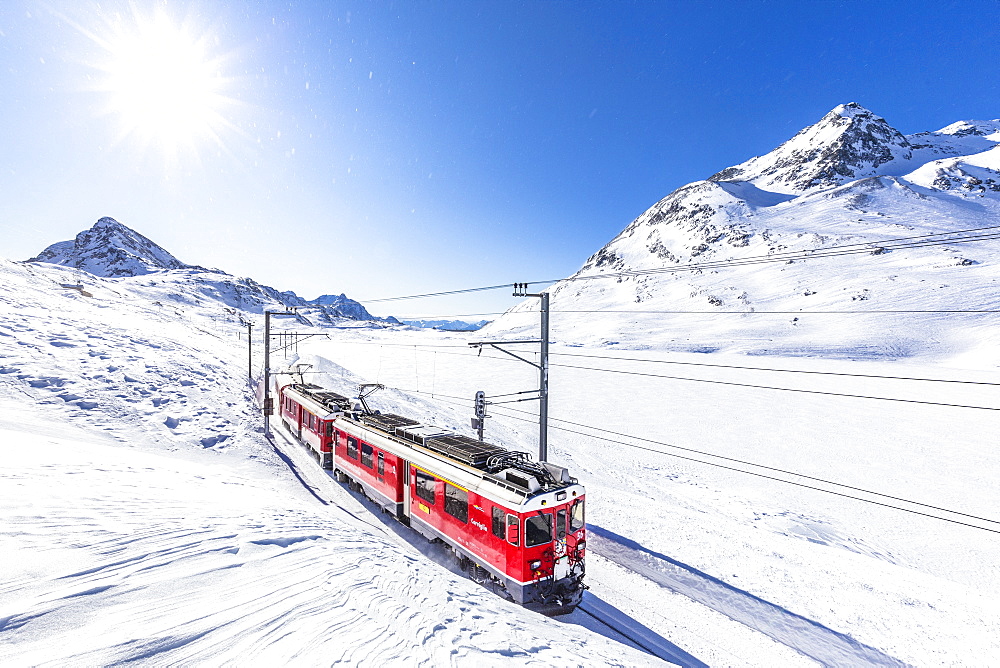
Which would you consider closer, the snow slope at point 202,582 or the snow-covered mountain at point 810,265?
the snow slope at point 202,582

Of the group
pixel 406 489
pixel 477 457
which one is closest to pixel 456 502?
pixel 477 457

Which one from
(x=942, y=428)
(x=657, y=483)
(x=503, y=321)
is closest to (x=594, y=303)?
(x=503, y=321)

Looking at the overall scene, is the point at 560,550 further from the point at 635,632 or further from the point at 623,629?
the point at 635,632

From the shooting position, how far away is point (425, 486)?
11.6 meters

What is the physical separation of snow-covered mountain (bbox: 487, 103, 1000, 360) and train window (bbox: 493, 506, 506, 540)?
98.4ft

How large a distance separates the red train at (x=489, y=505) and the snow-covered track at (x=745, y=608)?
294 centimetres

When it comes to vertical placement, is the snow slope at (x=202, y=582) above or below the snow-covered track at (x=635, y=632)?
above

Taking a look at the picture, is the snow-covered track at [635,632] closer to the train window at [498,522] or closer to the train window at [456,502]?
the train window at [498,522]

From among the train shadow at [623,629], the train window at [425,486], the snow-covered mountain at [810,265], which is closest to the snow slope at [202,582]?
the train shadow at [623,629]

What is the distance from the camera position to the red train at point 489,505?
8984 millimetres

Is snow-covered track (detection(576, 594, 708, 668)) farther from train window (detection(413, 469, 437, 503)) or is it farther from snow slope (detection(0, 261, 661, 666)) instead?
train window (detection(413, 469, 437, 503))

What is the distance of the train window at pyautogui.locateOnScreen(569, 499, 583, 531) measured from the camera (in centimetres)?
952

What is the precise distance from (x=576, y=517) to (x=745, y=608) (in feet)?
16.3

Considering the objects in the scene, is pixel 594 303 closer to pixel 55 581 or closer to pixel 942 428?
pixel 942 428
